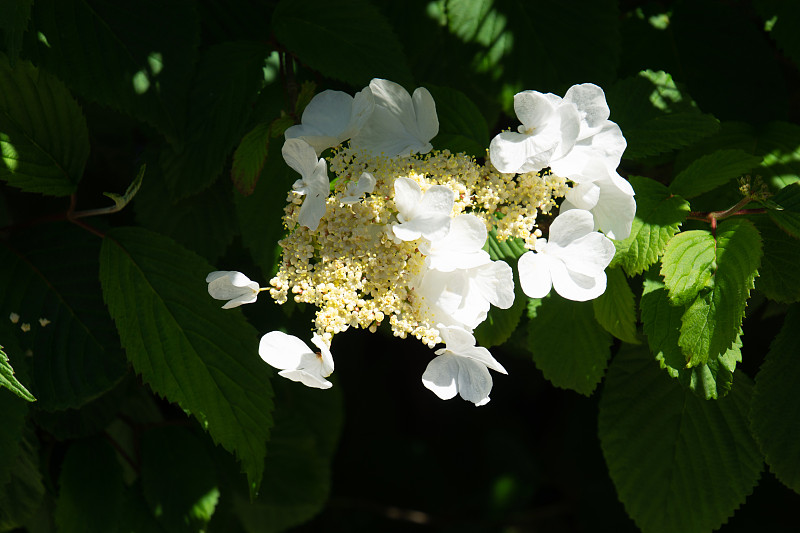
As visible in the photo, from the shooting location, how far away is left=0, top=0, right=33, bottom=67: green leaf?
0.91m

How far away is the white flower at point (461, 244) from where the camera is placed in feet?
2.49

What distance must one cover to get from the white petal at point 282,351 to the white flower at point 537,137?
0.32 m

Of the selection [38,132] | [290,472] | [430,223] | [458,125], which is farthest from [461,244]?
[290,472]

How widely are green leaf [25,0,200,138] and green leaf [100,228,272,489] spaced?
0.72ft

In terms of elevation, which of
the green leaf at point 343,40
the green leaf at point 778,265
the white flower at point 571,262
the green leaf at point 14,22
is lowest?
the green leaf at point 778,265

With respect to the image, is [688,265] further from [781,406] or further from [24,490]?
[24,490]

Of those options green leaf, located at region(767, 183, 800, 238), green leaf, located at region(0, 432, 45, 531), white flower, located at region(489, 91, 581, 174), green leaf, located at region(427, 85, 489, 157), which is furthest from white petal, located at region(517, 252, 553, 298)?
green leaf, located at region(0, 432, 45, 531)

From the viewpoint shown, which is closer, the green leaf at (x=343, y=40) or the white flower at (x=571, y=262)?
the white flower at (x=571, y=262)

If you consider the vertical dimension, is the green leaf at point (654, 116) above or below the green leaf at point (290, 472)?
above

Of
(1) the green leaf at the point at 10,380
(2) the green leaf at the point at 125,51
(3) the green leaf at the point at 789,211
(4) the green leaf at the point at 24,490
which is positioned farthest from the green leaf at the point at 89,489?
(3) the green leaf at the point at 789,211

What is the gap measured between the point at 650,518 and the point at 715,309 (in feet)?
1.77

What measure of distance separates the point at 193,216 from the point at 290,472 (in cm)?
79

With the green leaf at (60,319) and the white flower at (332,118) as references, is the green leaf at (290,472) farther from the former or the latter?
the white flower at (332,118)

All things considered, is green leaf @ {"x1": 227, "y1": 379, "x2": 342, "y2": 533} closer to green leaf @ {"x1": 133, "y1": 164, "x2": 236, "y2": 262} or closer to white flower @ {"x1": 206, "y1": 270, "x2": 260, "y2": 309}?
green leaf @ {"x1": 133, "y1": 164, "x2": 236, "y2": 262}
